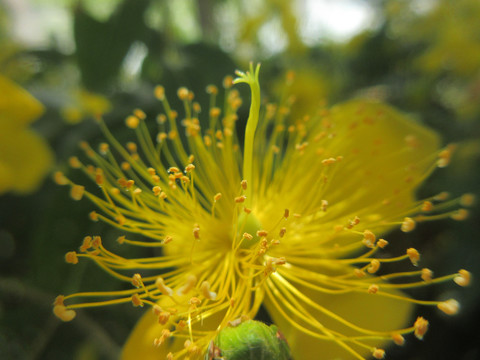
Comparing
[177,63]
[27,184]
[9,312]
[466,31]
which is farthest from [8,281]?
[466,31]

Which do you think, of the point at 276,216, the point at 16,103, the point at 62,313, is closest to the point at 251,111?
the point at 276,216

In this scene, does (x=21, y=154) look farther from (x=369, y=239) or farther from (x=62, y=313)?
(x=369, y=239)

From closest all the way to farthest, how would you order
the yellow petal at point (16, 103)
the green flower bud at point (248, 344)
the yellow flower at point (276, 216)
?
the green flower bud at point (248, 344) < the yellow flower at point (276, 216) < the yellow petal at point (16, 103)

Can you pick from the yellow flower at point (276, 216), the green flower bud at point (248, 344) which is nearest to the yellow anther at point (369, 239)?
the yellow flower at point (276, 216)

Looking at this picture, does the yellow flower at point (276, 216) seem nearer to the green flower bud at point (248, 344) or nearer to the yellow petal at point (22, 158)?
the green flower bud at point (248, 344)

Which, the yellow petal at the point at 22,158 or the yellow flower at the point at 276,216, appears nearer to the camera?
the yellow flower at the point at 276,216

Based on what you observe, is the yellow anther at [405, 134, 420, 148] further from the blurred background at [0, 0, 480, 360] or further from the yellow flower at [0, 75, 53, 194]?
the yellow flower at [0, 75, 53, 194]
